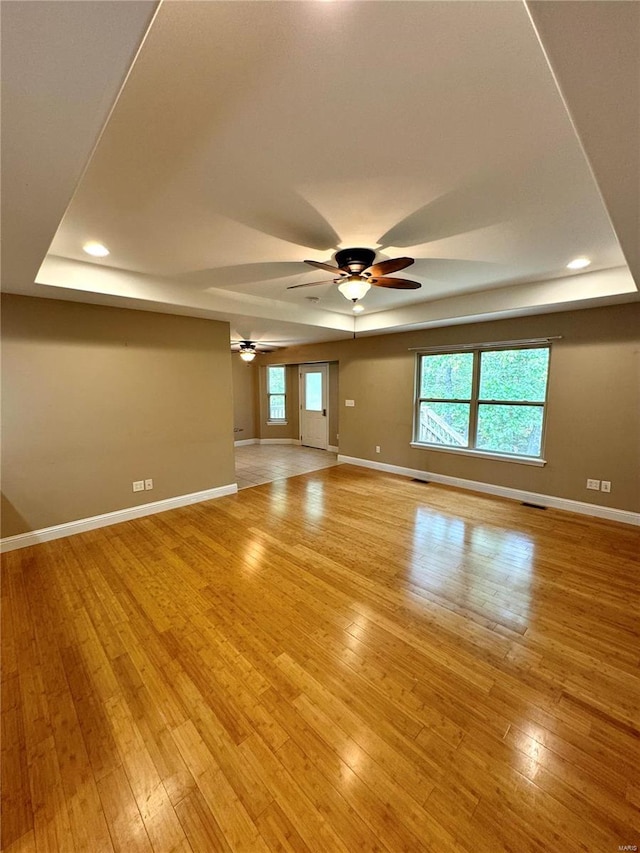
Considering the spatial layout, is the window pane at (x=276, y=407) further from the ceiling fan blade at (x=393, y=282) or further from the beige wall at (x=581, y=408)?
the ceiling fan blade at (x=393, y=282)

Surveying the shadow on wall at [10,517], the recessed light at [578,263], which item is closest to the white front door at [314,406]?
the recessed light at [578,263]

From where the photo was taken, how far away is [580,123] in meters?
1.14

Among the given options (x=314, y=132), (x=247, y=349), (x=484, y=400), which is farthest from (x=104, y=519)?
(x=484, y=400)

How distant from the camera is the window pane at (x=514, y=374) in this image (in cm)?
427

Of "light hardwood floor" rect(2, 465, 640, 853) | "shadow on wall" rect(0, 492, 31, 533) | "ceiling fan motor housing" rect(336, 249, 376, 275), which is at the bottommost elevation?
"light hardwood floor" rect(2, 465, 640, 853)

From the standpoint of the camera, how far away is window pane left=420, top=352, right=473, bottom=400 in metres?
4.96

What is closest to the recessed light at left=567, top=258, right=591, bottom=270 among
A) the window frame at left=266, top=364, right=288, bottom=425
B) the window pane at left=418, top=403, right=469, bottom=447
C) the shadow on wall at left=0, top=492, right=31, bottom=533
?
the window pane at left=418, top=403, right=469, bottom=447

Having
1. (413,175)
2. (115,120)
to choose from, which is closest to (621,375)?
(413,175)

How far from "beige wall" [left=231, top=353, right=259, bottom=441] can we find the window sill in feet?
14.3

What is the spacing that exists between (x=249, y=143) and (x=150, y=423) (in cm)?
327

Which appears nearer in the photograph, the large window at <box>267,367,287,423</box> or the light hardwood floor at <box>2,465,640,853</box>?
the light hardwood floor at <box>2,465,640,853</box>

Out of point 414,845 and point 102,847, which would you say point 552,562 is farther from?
point 102,847

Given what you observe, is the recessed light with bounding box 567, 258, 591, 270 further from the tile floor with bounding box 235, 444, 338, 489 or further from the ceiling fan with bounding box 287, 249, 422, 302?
the tile floor with bounding box 235, 444, 338, 489

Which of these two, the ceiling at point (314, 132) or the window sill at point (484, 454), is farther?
the window sill at point (484, 454)
